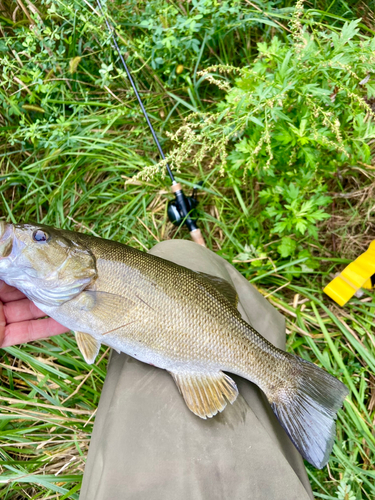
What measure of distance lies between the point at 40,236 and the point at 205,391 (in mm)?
1282

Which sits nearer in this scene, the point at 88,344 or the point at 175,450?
the point at 175,450

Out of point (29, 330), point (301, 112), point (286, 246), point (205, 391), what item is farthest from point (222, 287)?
point (29, 330)

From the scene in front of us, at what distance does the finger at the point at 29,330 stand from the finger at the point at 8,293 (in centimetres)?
18

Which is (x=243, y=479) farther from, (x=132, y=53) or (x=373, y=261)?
(x=132, y=53)

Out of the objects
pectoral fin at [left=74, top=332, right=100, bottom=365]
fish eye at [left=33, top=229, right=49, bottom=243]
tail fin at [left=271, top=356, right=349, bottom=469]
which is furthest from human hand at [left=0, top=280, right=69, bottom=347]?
tail fin at [left=271, top=356, right=349, bottom=469]

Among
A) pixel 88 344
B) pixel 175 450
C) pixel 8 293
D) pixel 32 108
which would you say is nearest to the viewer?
pixel 175 450

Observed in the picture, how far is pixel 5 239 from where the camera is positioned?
187 centimetres

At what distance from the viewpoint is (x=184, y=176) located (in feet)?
11.0

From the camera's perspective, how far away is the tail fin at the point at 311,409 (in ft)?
6.37

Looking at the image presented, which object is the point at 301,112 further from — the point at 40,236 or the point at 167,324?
the point at 40,236

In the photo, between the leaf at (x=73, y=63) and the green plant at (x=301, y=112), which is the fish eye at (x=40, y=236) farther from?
the leaf at (x=73, y=63)

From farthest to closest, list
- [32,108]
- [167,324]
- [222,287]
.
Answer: [32,108]
[222,287]
[167,324]

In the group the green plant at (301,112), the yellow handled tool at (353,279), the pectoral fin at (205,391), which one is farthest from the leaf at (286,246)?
the pectoral fin at (205,391)

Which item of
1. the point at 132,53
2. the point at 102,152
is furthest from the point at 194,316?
the point at 132,53
